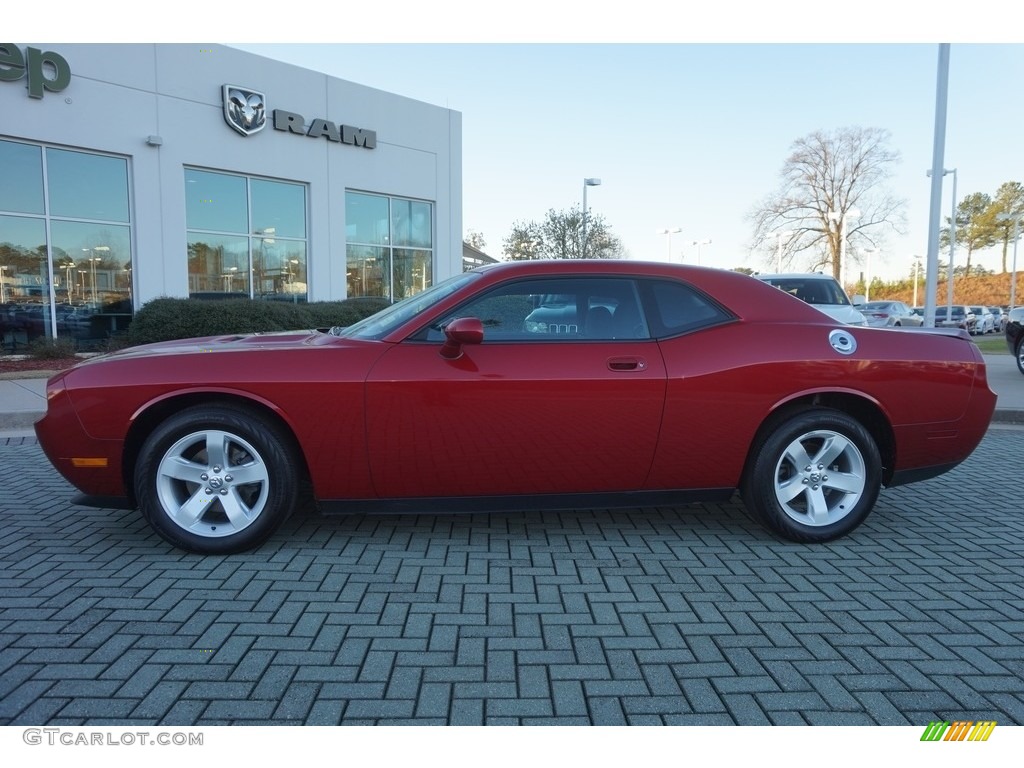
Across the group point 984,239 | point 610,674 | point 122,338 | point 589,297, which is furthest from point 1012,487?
point 984,239

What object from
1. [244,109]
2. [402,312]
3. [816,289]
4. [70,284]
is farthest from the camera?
[244,109]

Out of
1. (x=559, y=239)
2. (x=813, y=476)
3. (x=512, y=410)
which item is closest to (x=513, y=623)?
(x=512, y=410)

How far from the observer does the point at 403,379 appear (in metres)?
3.59

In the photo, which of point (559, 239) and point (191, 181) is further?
point (559, 239)

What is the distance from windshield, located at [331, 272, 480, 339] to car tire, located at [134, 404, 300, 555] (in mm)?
728

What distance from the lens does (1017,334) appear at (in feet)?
41.2

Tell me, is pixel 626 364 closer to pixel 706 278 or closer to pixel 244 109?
pixel 706 278

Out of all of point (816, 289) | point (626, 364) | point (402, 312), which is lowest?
point (626, 364)

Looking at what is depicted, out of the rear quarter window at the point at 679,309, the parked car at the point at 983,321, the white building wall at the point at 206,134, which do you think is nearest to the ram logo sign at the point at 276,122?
the white building wall at the point at 206,134

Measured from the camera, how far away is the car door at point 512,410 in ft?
11.8

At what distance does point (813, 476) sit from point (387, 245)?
16.6 m

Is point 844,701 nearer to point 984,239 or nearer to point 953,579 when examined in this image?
point 953,579
